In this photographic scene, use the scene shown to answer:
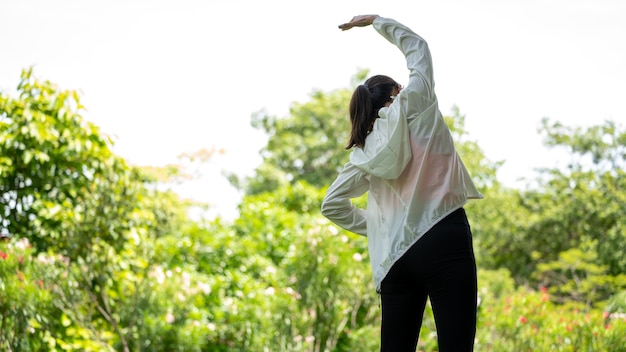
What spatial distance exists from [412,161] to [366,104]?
0.19 metres

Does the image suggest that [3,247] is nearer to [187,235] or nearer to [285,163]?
[187,235]

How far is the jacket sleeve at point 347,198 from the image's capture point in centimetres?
176

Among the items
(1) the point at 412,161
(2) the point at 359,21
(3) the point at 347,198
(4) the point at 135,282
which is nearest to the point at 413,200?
(1) the point at 412,161

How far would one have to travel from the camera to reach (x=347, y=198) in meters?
1.81

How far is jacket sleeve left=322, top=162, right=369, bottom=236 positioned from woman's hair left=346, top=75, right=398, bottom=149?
8 cm

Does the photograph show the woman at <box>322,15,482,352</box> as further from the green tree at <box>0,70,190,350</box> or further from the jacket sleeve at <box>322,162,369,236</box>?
the green tree at <box>0,70,190,350</box>

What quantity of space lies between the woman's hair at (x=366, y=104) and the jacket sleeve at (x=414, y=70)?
104 millimetres

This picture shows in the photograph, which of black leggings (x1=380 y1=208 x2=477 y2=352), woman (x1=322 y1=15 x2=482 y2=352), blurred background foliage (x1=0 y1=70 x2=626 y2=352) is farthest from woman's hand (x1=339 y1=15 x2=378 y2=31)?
blurred background foliage (x1=0 y1=70 x2=626 y2=352)

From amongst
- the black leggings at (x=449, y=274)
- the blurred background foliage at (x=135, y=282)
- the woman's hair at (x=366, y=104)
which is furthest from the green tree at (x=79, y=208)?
the black leggings at (x=449, y=274)

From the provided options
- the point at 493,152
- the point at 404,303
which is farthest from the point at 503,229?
the point at 404,303

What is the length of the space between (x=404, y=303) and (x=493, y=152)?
506 inches

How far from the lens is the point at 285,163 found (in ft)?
56.4

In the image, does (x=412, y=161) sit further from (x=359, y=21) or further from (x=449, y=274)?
(x=359, y=21)

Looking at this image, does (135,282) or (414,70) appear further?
(135,282)
